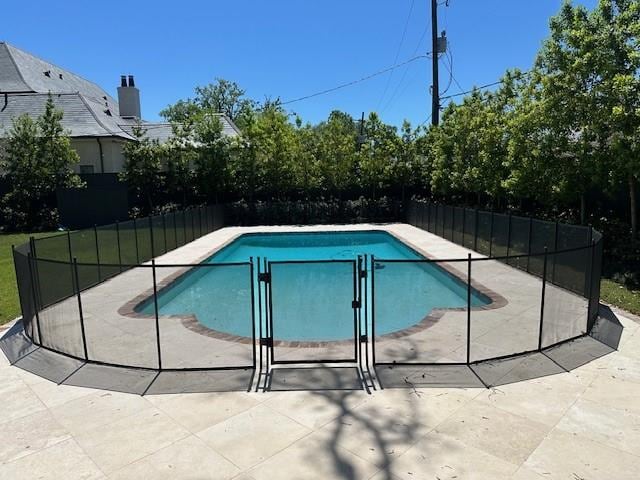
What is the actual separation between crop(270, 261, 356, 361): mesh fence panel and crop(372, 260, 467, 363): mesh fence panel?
0.41 metres

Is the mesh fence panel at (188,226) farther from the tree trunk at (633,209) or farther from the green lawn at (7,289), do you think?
the tree trunk at (633,209)

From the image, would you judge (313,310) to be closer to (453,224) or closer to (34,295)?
(34,295)

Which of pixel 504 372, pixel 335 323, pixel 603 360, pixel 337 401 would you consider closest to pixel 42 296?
pixel 335 323

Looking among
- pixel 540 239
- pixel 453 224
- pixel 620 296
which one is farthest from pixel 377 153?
pixel 620 296

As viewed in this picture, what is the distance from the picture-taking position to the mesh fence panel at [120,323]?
224 inches

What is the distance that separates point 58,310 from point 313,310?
3790 mm

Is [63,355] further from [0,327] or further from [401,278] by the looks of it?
[401,278]

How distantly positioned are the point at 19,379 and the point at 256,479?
11.9 feet

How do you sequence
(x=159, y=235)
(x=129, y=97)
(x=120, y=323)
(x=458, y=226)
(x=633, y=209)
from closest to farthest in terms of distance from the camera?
(x=120, y=323) → (x=633, y=209) → (x=159, y=235) → (x=458, y=226) → (x=129, y=97)

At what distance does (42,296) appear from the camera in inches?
262

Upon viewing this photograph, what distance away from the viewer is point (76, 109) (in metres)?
27.0

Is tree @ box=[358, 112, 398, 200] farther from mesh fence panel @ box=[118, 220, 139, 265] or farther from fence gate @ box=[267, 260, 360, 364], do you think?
fence gate @ box=[267, 260, 360, 364]

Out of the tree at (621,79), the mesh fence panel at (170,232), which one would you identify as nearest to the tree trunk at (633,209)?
the tree at (621,79)

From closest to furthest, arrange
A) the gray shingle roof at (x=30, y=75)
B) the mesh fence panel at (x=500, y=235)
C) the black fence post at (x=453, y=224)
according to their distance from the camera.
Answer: the mesh fence panel at (x=500, y=235), the black fence post at (x=453, y=224), the gray shingle roof at (x=30, y=75)
